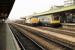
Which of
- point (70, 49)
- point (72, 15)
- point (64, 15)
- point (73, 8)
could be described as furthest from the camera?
point (64, 15)

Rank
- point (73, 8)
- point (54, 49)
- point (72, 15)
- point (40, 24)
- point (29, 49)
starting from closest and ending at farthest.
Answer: point (54, 49) → point (29, 49) → point (73, 8) → point (72, 15) → point (40, 24)

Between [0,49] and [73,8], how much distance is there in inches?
763

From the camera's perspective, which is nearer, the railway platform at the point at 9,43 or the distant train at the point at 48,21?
the railway platform at the point at 9,43

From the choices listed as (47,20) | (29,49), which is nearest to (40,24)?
(47,20)

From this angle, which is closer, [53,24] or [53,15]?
[53,24]

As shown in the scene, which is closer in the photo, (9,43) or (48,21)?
(9,43)

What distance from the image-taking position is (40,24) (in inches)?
2163

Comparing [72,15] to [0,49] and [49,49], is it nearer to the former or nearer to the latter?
[49,49]

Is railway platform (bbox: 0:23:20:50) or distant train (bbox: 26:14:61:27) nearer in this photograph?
railway platform (bbox: 0:23:20:50)

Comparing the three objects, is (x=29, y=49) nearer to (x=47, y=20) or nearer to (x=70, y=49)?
(x=70, y=49)

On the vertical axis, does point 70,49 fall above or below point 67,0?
below

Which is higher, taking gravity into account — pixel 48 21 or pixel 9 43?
pixel 9 43

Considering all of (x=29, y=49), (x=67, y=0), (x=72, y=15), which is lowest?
(x=29, y=49)

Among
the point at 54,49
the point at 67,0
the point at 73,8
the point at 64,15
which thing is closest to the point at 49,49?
the point at 54,49
